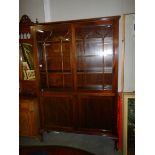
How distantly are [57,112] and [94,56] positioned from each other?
118cm

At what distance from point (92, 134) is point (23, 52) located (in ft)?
6.43

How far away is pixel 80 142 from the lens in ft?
8.84

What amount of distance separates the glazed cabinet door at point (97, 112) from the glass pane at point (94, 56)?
21cm

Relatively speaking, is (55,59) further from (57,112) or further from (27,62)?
(57,112)

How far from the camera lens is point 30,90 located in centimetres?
316

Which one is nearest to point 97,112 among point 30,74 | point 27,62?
point 30,74

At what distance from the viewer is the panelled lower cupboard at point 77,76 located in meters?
2.55

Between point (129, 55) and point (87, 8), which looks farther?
point (87, 8)

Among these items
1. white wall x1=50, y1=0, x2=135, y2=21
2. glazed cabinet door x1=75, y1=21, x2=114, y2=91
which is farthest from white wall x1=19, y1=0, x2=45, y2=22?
glazed cabinet door x1=75, y1=21, x2=114, y2=91

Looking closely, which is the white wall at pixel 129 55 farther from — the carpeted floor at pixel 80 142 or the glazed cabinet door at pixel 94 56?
the carpeted floor at pixel 80 142

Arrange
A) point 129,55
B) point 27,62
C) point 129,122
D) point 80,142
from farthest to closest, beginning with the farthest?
1. point 27,62
2. point 80,142
3. point 129,55
4. point 129,122

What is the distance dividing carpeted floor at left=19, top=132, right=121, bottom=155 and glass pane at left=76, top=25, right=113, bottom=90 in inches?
35.5

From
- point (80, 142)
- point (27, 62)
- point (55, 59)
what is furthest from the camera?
point (27, 62)
